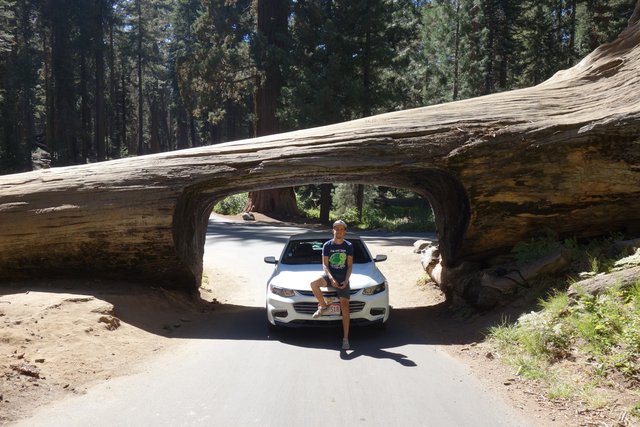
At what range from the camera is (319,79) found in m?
26.4

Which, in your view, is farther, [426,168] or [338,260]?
[426,168]

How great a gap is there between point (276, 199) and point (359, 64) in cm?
974

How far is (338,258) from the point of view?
7461 millimetres

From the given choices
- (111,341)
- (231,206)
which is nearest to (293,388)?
(111,341)

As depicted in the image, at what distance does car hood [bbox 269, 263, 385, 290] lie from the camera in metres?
7.72

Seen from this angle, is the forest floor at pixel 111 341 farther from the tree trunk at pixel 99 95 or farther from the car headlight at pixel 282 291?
the tree trunk at pixel 99 95

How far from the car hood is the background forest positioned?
1856 centimetres

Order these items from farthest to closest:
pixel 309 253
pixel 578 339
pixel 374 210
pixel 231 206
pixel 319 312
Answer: pixel 231 206
pixel 374 210
pixel 309 253
pixel 319 312
pixel 578 339

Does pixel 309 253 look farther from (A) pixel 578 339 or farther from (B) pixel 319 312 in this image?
(A) pixel 578 339

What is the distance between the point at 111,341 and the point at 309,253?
353 centimetres

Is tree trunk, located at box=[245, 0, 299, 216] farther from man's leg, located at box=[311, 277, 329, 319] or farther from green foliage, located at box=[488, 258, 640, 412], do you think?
green foliage, located at box=[488, 258, 640, 412]

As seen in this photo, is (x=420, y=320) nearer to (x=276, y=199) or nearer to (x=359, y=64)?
(x=359, y=64)

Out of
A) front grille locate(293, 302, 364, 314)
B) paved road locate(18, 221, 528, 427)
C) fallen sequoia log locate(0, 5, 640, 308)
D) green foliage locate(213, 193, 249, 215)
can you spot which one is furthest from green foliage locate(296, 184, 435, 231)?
paved road locate(18, 221, 528, 427)

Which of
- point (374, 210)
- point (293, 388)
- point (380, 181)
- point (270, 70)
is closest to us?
point (293, 388)
